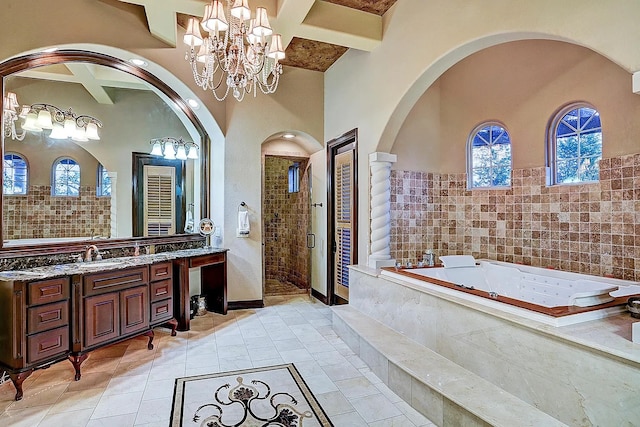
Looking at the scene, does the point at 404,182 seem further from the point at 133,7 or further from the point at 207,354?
the point at 133,7

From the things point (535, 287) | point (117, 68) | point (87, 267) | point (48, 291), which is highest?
point (117, 68)

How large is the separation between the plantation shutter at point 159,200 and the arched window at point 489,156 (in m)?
3.83

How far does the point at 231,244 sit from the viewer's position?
4797mm

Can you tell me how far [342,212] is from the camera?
477cm

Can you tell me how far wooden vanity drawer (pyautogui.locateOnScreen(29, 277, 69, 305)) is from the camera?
2.59 m

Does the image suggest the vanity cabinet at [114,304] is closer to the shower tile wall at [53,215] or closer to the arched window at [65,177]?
the shower tile wall at [53,215]

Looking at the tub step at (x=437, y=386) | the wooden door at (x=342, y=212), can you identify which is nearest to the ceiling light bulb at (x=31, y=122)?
the wooden door at (x=342, y=212)

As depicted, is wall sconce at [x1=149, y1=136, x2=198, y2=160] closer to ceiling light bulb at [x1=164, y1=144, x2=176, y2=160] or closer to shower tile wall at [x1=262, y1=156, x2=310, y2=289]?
ceiling light bulb at [x1=164, y1=144, x2=176, y2=160]

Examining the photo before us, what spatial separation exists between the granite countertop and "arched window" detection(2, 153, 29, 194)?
2.37 feet

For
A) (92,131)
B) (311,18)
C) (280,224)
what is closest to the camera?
(311,18)

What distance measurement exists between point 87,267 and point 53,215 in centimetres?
73

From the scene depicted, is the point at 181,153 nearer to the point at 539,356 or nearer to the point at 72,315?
the point at 72,315

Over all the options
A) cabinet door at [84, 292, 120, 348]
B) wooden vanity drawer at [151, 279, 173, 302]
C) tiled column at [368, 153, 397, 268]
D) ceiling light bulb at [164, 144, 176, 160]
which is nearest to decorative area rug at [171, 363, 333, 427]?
cabinet door at [84, 292, 120, 348]

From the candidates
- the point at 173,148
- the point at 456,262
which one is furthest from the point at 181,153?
the point at 456,262
